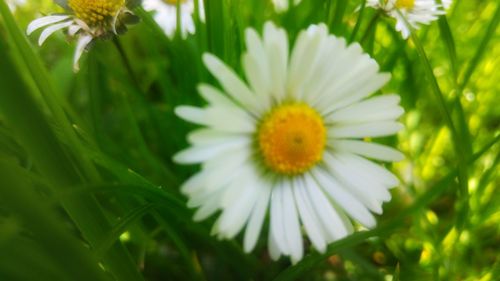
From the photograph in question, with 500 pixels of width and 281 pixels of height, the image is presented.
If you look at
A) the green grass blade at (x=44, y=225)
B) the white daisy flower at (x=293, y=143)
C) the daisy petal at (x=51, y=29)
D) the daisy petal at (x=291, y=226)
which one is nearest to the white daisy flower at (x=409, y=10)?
the white daisy flower at (x=293, y=143)

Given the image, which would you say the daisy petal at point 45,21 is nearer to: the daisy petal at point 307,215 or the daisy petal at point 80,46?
the daisy petal at point 80,46

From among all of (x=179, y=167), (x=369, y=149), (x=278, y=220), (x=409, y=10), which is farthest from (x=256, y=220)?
(x=409, y=10)

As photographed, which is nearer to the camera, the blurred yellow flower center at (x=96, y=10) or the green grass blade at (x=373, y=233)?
the green grass blade at (x=373, y=233)

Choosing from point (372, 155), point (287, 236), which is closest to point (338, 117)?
point (372, 155)

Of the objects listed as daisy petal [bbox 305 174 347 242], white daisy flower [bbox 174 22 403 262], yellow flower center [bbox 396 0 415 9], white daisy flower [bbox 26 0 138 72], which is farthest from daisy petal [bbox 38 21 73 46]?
yellow flower center [bbox 396 0 415 9]

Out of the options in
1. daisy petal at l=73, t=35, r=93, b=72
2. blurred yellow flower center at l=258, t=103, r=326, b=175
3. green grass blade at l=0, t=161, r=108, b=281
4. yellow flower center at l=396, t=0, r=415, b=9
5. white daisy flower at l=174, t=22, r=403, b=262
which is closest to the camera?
green grass blade at l=0, t=161, r=108, b=281

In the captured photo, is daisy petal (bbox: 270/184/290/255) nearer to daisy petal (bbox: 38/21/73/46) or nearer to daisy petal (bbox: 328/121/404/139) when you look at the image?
daisy petal (bbox: 328/121/404/139)

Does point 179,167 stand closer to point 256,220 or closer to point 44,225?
point 256,220

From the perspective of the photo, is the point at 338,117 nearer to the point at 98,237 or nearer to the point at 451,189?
the point at 98,237
